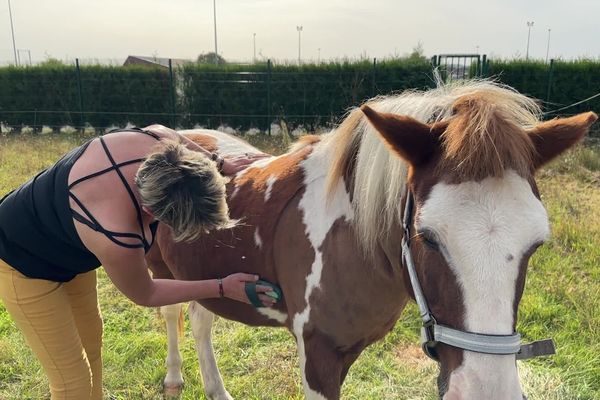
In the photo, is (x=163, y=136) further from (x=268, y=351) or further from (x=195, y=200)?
(x=268, y=351)

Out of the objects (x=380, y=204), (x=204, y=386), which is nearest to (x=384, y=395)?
(x=204, y=386)

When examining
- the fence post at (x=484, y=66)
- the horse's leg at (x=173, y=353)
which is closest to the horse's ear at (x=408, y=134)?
the horse's leg at (x=173, y=353)

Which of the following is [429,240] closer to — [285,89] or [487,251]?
[487,251]

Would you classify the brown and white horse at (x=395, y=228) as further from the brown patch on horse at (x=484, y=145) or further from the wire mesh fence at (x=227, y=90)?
the wire mesh fence at (x=227, y=90)

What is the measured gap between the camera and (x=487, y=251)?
3.84 ft

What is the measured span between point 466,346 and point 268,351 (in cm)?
246

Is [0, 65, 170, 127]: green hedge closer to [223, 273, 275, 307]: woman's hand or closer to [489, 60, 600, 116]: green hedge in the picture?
[489, 60, 600, 116]: green hedge

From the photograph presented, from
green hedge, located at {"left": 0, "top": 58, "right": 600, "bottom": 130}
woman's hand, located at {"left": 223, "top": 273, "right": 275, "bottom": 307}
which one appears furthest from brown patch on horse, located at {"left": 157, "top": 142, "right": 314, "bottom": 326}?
green hedge, located at {"left": 0, "top": 58, "right": 600, "bottom": 130}

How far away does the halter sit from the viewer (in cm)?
115

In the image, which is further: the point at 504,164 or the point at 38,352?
the point at 38,352

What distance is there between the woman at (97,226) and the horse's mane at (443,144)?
519mm

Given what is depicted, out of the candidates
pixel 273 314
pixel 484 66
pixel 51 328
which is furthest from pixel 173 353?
pixel 484 66

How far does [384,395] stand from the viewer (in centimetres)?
292

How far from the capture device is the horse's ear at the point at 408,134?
1384mm
